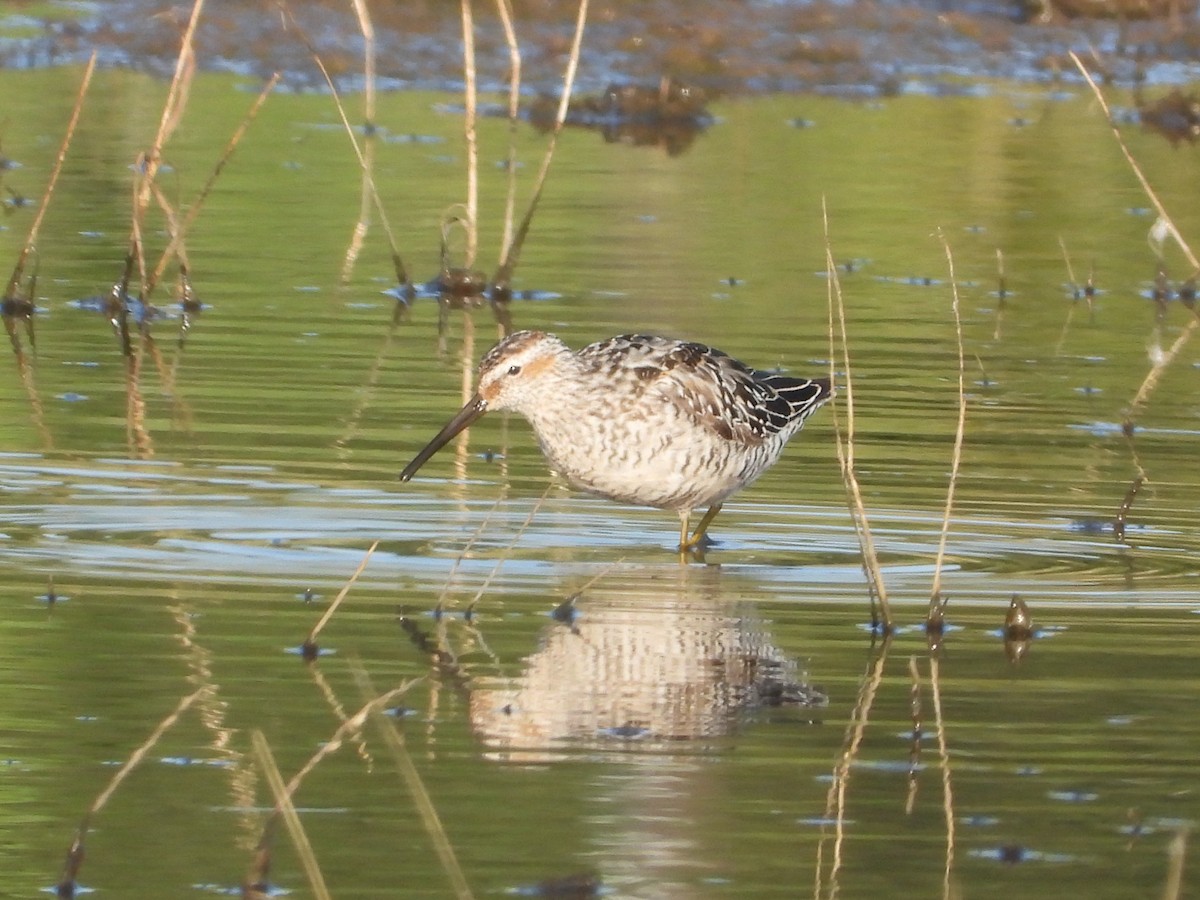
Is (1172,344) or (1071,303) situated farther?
(1071,303)

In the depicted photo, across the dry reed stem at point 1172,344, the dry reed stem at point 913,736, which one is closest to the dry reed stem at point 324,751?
the dry reed stem at point 913,736

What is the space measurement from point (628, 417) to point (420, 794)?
132 inches

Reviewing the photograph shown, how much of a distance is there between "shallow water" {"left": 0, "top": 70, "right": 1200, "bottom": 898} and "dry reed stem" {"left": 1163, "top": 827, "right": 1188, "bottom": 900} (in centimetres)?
4

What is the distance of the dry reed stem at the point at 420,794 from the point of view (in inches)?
211

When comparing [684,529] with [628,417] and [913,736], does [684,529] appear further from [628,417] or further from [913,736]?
[913,736]

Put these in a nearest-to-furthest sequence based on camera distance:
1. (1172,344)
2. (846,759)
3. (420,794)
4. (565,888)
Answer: (565,888) → (420,794) → (846,759) → (1172,344)

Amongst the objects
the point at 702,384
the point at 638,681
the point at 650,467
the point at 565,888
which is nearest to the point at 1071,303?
the point at 702,384

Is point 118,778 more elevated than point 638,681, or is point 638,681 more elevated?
point 118,778

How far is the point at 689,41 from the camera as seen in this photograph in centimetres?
2678

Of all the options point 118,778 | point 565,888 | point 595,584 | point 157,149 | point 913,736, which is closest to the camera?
point 565,888

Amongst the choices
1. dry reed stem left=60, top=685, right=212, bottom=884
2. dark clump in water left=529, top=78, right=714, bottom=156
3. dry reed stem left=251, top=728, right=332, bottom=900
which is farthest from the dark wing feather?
dark clump in water left=529, top=78, right=714, bottom=156

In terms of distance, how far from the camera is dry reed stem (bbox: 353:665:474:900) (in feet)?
17.5

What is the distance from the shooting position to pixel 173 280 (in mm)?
14992

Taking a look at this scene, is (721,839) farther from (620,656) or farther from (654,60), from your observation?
(654,60)
